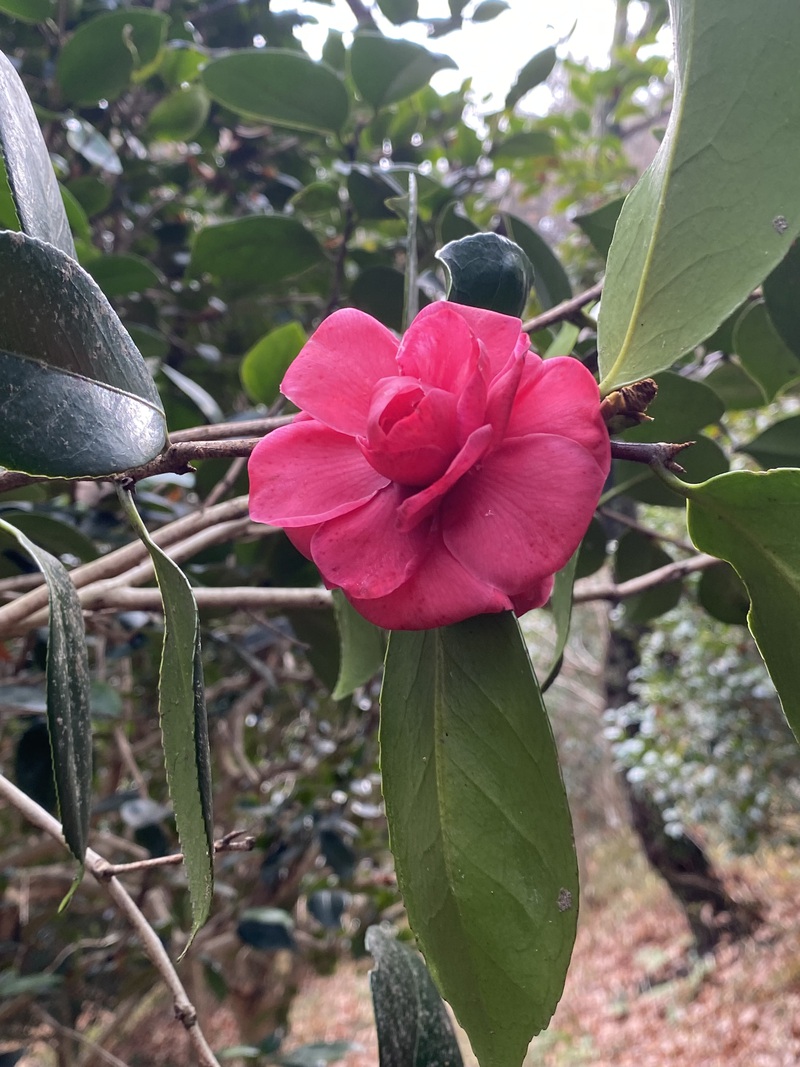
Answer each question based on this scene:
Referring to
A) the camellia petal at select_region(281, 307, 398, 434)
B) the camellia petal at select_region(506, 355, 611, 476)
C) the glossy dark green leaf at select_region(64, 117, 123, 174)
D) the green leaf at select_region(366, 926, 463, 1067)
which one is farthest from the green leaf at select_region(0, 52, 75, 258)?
the glossy dark green leaf at select_region(64, 117, 123, 174)

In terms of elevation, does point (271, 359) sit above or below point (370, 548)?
below

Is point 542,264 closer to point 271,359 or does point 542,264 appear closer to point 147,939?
point 271,359

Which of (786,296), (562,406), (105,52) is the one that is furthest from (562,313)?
(105,52)

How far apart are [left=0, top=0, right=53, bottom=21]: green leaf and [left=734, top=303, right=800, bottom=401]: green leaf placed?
0.88 meters

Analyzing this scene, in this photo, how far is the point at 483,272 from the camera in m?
0.44

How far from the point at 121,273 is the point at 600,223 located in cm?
56

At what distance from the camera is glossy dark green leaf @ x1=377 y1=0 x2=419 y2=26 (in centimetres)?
104

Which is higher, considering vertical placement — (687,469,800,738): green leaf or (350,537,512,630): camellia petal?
(687,469,800,738): green leaf

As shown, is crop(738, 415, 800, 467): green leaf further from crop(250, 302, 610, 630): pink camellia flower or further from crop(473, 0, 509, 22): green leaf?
crop(473, 0, 509, 22): green leaf

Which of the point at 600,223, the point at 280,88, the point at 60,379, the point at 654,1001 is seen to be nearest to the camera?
the point at 60,379

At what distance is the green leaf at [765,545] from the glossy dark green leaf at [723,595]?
1.48 feet

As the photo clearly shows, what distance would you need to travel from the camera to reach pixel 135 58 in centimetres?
101

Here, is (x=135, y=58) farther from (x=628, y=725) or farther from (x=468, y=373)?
(x=628, y=725)

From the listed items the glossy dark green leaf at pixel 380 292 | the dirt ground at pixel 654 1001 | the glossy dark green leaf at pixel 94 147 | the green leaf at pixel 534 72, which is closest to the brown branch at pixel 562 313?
the glossy dark green leaf at pixel 380 292
